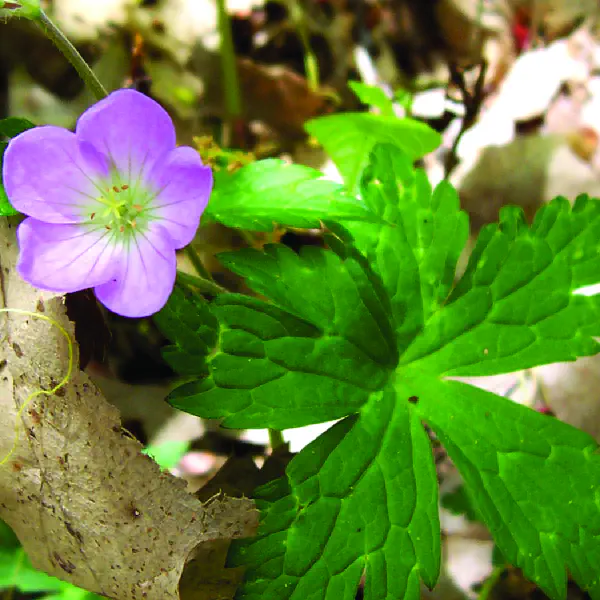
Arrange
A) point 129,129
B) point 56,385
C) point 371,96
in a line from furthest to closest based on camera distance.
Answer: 1. point 371,96
2. point 56,385
3. point 129,129

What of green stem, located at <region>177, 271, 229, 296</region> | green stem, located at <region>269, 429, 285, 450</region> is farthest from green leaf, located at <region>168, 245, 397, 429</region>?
green stem, located at <region>269, 429, 285, 450</region>

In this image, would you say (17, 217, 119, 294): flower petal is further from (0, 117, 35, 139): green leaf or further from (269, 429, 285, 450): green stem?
(269, 429, 285, 450): green stem

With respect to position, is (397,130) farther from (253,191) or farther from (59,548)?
(59,548)

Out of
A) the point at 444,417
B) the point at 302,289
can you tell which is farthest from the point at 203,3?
the point at 444,417

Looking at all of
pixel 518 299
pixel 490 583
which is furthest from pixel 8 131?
pixel 490 583

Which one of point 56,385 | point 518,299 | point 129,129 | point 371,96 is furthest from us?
point 371,96

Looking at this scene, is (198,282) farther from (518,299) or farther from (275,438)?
(518,299)
